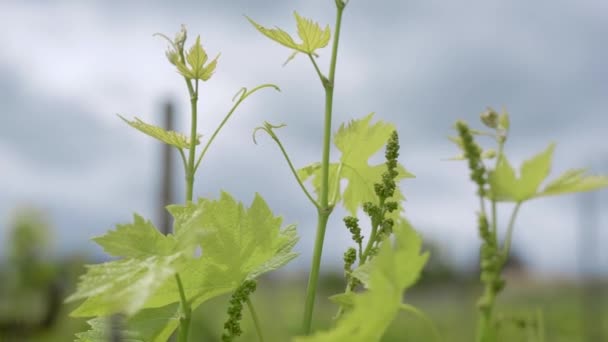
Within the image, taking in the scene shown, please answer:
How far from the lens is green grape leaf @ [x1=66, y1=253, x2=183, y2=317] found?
1.01 ft

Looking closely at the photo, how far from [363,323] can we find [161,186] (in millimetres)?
5208

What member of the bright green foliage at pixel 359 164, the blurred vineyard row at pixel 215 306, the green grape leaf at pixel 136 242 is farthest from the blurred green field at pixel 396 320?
the green grape leaf at pixel 136 242

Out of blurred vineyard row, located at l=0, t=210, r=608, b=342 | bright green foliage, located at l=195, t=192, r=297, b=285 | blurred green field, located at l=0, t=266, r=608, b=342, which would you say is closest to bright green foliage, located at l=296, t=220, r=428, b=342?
bright green foliage, located at l=195, t=192, r=297, b=285

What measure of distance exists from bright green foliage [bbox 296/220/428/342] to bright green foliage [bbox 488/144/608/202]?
0.05 m

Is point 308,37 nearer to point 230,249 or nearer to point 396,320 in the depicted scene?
point 230,249

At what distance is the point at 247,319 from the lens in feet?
23.3

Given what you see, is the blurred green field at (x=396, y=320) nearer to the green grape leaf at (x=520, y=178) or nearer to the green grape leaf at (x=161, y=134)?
the green grape leaf at (x=161, y=134)

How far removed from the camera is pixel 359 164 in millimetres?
493

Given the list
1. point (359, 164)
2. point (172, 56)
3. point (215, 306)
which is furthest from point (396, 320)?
point (172, 56)

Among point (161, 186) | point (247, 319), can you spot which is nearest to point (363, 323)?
point (161, 186)

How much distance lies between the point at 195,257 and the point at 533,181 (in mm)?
205

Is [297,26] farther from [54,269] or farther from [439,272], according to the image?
[439,272]

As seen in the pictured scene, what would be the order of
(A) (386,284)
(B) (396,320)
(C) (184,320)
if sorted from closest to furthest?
1. (A) (386,284)
2. (C) (184,320)
3. (B) (396,320)

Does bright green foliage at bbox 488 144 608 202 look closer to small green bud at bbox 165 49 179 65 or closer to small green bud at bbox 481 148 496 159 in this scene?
small green bud at bbox 481 148 496 159
